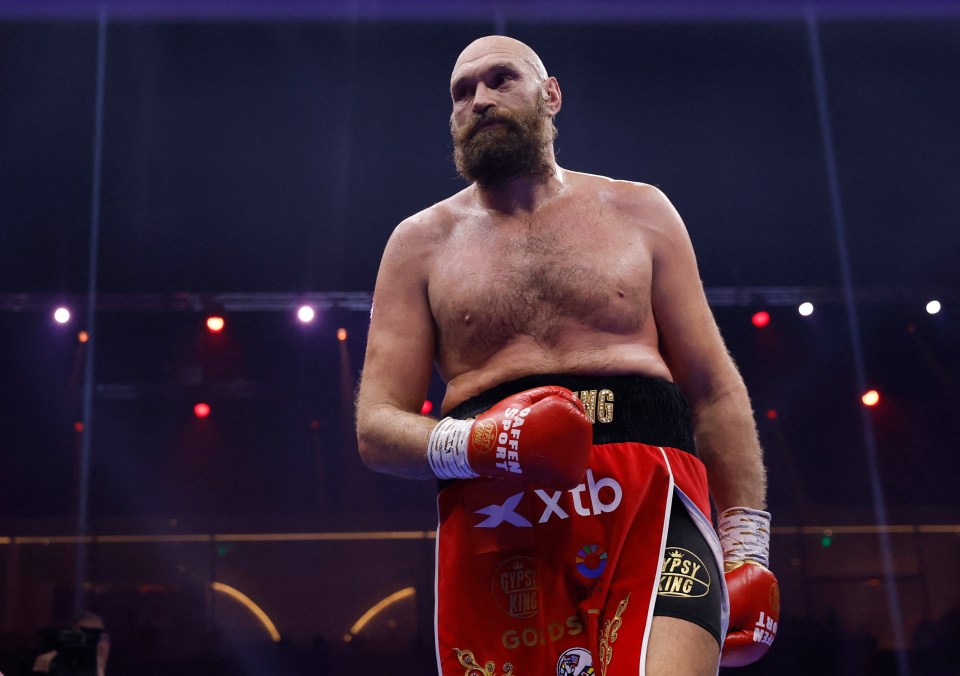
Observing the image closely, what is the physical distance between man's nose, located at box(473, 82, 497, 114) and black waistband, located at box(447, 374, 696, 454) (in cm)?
53

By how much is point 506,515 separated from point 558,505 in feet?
0.26

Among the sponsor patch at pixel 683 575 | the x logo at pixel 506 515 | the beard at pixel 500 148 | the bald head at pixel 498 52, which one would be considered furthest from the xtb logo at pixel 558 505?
the bald head at pixel 498 52

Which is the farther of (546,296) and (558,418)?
(546,296)

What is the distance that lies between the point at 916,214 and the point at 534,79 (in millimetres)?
4496

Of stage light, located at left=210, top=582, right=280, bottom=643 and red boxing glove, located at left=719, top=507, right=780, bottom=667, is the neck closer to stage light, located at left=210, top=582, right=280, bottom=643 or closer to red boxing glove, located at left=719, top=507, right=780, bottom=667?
red boxing glove, located at left=719, top=507, right=780, bottom=667

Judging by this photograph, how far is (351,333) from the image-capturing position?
6711 mm

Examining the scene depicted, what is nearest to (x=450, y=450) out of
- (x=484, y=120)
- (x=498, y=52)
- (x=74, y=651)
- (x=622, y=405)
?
(x=622, y=405)

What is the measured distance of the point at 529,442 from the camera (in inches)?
50.8

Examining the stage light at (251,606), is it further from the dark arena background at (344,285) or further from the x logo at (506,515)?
the x logo at (506,515)

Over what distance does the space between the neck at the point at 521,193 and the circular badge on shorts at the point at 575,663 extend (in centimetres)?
76

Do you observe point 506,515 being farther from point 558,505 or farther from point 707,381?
point 707,381

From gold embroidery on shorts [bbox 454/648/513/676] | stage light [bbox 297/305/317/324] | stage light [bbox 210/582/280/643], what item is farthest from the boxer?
stage light [bbox 210/582/280/643]

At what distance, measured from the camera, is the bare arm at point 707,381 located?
164 cm

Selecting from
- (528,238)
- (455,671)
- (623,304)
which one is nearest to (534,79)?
(528,238)
